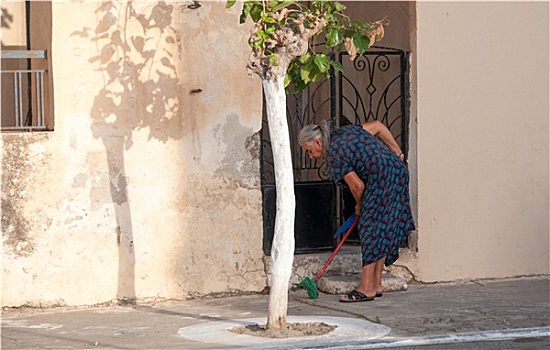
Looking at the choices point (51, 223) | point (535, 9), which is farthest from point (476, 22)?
point (51, 223)

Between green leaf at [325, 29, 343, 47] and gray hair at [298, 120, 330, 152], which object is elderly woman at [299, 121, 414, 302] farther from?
green leaf at [325, 29, 343, 47]

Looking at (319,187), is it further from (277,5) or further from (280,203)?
(277,5)

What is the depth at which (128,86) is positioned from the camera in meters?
8.79

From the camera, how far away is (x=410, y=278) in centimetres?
971

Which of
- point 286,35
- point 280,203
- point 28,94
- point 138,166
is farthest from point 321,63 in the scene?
point 28,94

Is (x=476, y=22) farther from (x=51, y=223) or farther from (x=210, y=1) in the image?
(x=51, y=223)

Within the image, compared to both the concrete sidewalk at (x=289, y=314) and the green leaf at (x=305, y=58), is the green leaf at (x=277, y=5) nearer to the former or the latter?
the green leaf at (x=305, y=58)

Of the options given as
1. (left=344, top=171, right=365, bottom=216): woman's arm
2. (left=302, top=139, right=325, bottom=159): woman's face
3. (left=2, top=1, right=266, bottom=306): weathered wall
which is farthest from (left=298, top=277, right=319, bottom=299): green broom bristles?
(left=302, top=139, right=325, bottom=159): woman's face

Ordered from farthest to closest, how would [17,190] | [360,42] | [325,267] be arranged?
1. [325,267]
2. [17,190]
3. [360,42]

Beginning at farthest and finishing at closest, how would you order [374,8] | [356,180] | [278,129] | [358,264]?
[374,8], [358,264], [356,180], [278,129]

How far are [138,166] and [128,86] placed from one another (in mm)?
635

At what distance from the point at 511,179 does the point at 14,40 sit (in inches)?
184

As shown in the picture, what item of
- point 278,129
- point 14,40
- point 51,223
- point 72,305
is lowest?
point 72,305

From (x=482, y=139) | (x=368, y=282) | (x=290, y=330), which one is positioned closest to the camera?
(x=290, y=330)
